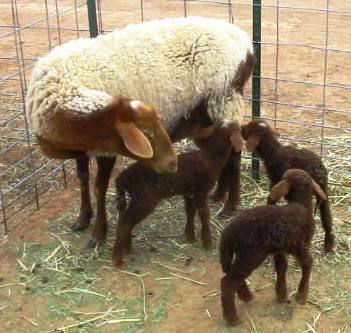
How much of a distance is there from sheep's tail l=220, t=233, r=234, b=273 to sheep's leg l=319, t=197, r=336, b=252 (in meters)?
1.14

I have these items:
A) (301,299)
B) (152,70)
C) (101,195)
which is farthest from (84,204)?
(301,299)

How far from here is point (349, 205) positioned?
6.04m

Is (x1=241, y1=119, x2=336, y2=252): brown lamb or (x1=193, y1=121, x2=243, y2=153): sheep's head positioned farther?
(x1=193, y1=121, x2=243, y2=153): sheep's head

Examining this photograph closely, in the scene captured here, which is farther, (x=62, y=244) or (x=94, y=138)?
(x=62, y=244)

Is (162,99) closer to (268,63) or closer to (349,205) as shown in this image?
(349,205)

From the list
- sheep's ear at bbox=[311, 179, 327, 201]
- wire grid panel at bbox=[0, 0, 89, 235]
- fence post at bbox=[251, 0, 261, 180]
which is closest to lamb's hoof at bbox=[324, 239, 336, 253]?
sheep's ear at bbox=[311, 179, 327, 201]

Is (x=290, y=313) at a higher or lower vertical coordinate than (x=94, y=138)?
lower

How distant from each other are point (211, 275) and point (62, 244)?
1.30 meters

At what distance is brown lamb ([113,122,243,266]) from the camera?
4.98m

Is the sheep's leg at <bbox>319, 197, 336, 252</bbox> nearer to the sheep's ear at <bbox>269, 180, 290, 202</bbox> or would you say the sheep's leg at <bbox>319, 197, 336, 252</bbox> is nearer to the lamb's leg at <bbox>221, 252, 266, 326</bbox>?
the sheep's ear at <bbox>269, 180, 290, 202</bbox>

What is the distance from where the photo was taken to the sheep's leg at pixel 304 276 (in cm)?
442

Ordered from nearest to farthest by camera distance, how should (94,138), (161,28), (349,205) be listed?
(94,138) → (161,28) → (349,205)

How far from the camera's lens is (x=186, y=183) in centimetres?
511

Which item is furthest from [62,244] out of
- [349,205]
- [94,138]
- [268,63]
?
[268,63]
